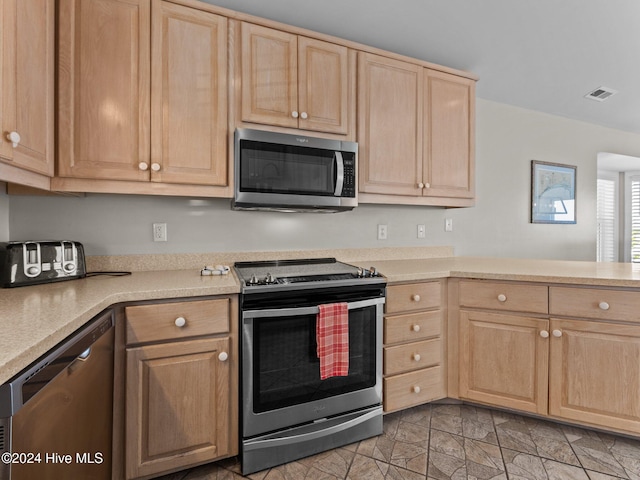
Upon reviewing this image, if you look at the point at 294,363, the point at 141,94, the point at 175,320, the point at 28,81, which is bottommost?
the point at 294,363

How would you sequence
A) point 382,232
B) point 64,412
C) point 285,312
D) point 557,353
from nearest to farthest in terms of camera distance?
1. point 64,412
2. point 285,312
3. point 557,353
4. point 382,232

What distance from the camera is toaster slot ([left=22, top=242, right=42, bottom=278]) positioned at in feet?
4.85

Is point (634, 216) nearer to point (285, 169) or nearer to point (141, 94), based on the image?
point (285, 169)

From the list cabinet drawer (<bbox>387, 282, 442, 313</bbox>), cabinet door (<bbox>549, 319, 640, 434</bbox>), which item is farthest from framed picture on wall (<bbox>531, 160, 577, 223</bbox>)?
cabinet drawer (<bbox>387, 282, 442, 313</bbox>)

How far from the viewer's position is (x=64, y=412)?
37.2 inches

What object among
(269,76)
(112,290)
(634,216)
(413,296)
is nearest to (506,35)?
(269,76)

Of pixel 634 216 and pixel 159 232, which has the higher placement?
pixel 634 216

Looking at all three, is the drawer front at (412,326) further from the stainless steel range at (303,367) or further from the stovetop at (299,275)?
the stovetop at (299,275)

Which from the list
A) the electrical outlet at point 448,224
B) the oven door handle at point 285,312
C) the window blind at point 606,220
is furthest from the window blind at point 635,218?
the oven door handle at point 285,312

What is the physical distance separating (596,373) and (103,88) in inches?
114

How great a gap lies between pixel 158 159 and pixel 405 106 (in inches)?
63.4

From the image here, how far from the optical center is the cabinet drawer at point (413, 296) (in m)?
1.96

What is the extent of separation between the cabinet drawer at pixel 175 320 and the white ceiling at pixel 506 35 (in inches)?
68.8

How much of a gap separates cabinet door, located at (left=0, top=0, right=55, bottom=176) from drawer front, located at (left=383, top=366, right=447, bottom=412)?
6.55 ft
